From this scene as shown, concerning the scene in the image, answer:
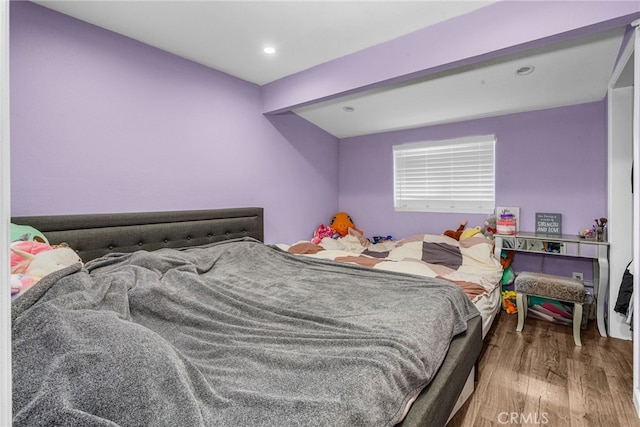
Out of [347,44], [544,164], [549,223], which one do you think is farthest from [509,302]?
[347,44]

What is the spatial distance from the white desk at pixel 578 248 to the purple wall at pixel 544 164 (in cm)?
33

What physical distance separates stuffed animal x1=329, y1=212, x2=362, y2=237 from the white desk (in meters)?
1.68

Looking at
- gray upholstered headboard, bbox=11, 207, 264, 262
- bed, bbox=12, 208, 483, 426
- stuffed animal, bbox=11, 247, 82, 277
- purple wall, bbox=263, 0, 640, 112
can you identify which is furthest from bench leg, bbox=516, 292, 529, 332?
stuffed animal, bbox=11, 247, 82, 277

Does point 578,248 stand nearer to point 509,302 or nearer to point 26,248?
point 509,302

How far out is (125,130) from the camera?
2111 millimetres

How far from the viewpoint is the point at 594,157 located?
2.73 metres

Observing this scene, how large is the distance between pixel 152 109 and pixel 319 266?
1751mm

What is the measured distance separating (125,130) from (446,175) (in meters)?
3.20

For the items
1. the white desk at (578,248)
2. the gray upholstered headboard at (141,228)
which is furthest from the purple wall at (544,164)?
the gray upholstered headboard at (141,228)

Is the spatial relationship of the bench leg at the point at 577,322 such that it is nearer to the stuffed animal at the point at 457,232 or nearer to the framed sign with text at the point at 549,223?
the framed sign with text at the point at 549,223

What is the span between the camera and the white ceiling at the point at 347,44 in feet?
6.02

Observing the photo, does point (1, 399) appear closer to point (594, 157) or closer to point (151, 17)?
point (151, 17)

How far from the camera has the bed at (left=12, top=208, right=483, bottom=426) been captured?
694mm

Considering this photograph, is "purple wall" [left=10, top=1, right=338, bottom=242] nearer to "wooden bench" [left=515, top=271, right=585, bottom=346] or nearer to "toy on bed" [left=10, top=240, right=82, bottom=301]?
"toy on bed" [left=10, top=240, right=82, bottom=301]
